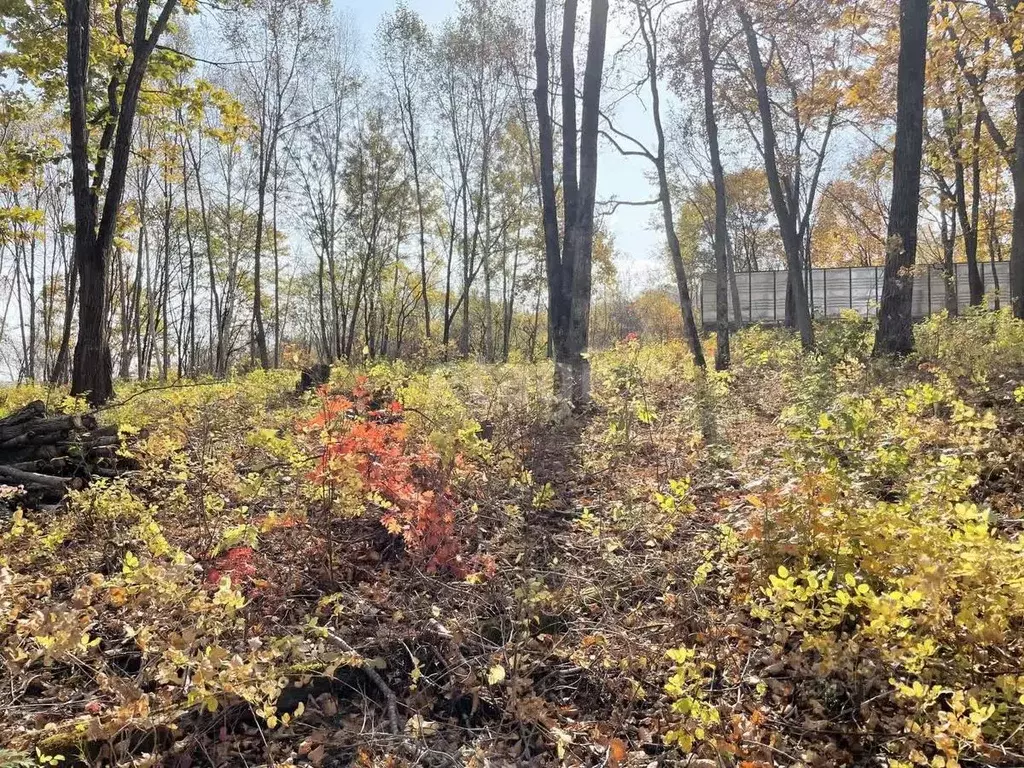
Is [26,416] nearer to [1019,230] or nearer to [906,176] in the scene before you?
[906,176]

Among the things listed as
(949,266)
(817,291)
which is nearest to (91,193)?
(949,266)

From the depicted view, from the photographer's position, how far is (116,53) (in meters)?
8.56

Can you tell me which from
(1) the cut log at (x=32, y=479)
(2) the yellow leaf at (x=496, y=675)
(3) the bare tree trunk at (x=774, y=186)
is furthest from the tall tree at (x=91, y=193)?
(3) the bare tree trunk at (x=774, y=186)

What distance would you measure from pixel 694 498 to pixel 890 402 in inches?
54.9

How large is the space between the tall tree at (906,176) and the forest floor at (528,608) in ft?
8.50

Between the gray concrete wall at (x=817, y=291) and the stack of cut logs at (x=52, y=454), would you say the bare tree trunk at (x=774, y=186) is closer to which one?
the stack of cut logs at (x=52, y=454)

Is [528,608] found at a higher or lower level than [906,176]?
lower

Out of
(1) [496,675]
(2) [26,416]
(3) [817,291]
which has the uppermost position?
(3) [817,291]

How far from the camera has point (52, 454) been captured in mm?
4656

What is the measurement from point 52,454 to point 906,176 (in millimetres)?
9100

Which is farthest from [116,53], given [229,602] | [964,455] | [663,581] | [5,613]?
[964,455]

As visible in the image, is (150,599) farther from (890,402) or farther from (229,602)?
(890,402)

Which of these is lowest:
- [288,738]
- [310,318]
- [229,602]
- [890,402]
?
[288,738]

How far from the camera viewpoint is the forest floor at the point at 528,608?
2002mm
